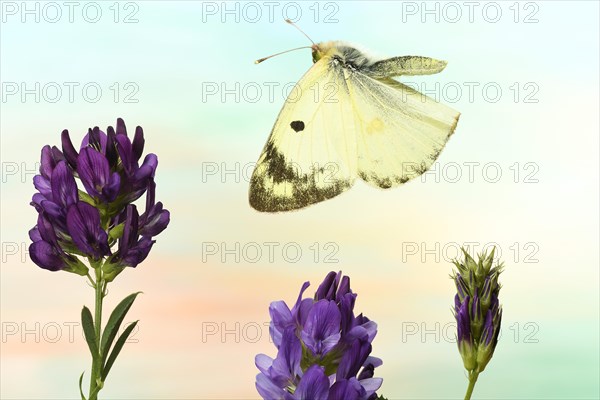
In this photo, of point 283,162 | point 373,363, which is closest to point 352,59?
point 283,162

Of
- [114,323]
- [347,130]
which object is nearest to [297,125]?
[347,130]

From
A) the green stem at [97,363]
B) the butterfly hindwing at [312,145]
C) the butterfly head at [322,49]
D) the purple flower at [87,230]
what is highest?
the butterfly head at [322,49]

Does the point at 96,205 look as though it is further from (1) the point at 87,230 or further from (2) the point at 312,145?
(2) the point at 312,145

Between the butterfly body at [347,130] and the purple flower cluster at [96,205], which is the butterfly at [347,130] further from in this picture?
the purple flower cluster at [96,205]

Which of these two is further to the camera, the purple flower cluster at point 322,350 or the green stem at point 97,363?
the green stem at point 97,363

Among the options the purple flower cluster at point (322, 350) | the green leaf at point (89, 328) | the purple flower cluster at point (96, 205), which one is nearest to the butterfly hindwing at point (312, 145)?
the purple flower cluster at point (96, 205)

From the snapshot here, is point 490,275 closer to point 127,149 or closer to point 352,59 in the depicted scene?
point 127,149

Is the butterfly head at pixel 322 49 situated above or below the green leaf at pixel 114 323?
above
